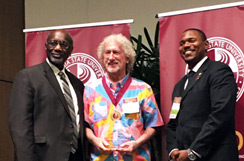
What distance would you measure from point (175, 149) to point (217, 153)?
34 centimetres

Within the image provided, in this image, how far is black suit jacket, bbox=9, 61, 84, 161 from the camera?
238cm

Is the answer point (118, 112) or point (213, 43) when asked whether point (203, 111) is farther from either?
point (213, 43)

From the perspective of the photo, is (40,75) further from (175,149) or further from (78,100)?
(175,149)

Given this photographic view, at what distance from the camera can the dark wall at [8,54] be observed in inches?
169

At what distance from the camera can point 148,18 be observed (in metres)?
4.71

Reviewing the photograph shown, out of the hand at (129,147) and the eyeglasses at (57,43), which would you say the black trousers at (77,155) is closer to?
the hand at (129,147)

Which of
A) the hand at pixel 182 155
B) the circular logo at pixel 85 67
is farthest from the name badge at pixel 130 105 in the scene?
the circular logo at pixel 85 67

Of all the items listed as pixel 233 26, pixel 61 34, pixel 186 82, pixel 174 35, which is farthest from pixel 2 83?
pixel 233 26

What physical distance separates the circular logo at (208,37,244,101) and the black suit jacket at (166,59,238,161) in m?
0.51

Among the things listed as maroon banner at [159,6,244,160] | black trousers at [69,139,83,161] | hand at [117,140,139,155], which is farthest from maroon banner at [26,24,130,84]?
hand at [117,140,139,155]

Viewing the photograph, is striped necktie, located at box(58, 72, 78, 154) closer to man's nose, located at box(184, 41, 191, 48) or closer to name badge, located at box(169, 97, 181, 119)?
name badge, located at box(169, 97, 181, 119)

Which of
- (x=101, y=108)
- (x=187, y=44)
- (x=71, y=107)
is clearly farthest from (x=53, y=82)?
(x=187, y=44)

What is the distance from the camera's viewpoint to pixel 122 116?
264 cm

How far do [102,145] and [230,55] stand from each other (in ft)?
4.45
